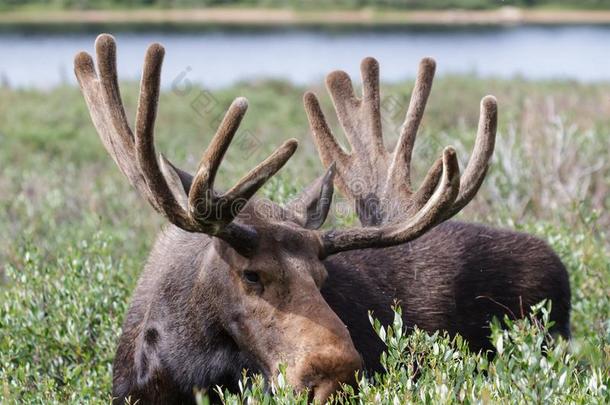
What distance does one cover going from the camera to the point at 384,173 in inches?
216

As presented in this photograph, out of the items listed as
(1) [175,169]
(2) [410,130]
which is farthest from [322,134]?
(1) [175,169]

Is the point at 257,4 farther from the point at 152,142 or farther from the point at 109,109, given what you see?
the point at 152,142

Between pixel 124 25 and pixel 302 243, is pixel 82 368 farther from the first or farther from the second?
pixel 124 25

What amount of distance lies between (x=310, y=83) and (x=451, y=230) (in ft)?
60.1

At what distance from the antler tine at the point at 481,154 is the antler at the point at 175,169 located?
0.99 metres

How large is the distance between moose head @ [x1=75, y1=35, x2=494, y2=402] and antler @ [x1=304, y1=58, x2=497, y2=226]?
392 mm

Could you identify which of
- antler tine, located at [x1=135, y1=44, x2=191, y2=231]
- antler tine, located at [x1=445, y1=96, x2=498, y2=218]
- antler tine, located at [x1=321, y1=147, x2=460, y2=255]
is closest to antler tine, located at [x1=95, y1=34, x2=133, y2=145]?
antler tine, located at [x1=135, y1=44, x2=191, y2=231]

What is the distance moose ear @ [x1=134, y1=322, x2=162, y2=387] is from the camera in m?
4.48

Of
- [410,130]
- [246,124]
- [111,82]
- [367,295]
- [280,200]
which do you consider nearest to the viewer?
[111,82]

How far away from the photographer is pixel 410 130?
5375mm

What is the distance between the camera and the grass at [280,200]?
3.96 meters

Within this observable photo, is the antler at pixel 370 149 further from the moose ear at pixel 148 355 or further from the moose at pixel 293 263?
the moose ear at pixel 148 355

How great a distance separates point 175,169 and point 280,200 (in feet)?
6.18

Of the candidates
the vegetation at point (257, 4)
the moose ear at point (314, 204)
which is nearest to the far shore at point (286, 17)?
the vegetation at point (257, 4)
